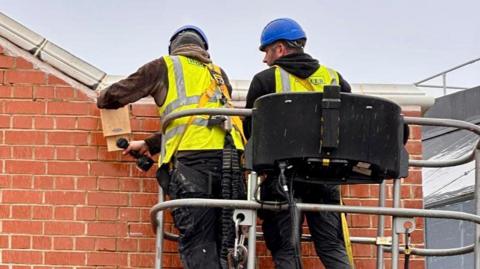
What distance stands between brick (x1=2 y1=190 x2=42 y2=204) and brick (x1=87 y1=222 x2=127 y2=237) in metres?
0.42

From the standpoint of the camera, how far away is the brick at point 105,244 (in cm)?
732

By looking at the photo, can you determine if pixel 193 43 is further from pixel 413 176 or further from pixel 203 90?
pixel 413 176

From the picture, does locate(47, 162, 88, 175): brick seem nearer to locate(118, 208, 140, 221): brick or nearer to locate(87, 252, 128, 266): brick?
locate(118, 208, 140, 221): brick

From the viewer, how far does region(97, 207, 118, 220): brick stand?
7.37 metres

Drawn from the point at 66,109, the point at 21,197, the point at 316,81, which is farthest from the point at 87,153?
Answer: the point at 316,81

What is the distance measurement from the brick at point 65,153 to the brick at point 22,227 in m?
0.51

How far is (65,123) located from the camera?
7.52 m

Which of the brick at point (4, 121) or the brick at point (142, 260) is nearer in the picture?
the brick at point (142, 260)

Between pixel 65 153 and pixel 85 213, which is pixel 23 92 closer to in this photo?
pixel 65 153

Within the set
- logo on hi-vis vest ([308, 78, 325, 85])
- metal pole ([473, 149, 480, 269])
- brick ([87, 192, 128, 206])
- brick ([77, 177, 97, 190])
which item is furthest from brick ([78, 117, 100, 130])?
metal pole ([473, 149, 480, 269])

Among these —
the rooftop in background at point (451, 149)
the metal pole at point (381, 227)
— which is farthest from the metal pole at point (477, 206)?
the rooftop in background at point (451, 149)

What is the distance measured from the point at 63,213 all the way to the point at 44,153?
0.46 meters

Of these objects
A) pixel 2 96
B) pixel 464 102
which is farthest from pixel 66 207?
pixel 464 102

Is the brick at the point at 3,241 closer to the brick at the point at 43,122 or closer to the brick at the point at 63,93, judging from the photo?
the brick at the point at 43,122
